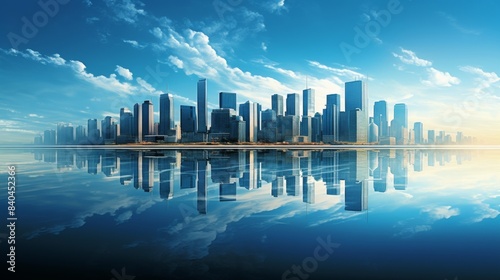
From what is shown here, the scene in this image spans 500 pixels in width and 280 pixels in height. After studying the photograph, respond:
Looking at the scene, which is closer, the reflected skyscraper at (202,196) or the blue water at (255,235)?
the blue water at (255,235)

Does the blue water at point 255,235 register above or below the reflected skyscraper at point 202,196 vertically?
→ below

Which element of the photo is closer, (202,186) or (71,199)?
(71,199)

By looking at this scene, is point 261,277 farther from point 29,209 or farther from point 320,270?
point 29,209

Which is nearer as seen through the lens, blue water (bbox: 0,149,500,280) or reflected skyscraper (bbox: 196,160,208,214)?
blue water (bbox: 0,149,500,280)

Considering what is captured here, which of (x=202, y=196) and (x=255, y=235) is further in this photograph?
(x=202, y=196)

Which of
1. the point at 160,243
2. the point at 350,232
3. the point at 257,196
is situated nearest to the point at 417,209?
the point at 350,232

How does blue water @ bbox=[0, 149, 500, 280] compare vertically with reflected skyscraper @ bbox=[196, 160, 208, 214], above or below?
below

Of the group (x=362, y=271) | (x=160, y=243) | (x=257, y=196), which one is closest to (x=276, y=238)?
(x=362, y=271)

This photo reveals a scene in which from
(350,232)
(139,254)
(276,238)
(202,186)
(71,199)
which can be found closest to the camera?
(139,254)

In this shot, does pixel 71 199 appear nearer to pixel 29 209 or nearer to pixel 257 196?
pixel 29 209

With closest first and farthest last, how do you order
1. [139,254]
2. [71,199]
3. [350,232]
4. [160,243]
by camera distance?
[139,254]
[160,243]
[350,232]
[71,199]
